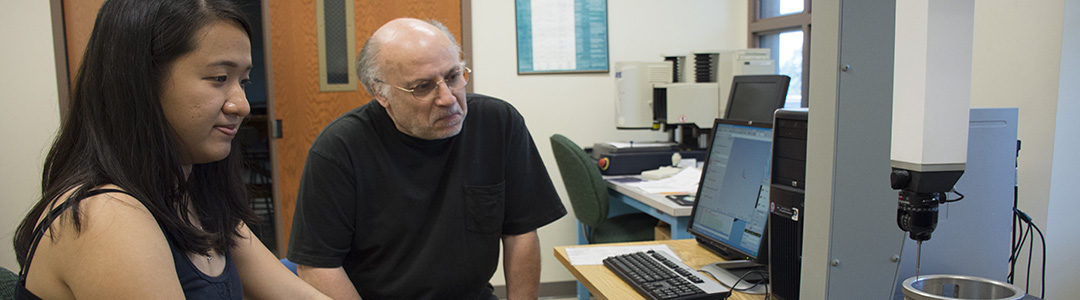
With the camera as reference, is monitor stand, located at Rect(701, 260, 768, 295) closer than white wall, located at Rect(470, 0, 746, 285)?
Yes

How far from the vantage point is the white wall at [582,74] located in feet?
11.3

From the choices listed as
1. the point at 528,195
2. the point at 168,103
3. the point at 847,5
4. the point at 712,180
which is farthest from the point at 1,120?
the point at 847,5

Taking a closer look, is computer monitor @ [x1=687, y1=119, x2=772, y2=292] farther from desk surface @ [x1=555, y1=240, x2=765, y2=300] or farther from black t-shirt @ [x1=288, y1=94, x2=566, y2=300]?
black t-shirt @ [x1=288, y1=94, x2=566, y2=300]

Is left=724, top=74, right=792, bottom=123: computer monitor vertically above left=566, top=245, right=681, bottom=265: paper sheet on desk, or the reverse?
left=724, top=74, right=792, bottom=123: computer monitor

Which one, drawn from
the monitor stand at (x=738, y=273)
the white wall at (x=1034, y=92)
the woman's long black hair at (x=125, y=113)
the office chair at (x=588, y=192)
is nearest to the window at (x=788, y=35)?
the office chair at (x=588, y=192)

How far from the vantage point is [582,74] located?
3.56 metres

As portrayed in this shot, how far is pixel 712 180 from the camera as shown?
1642 mm

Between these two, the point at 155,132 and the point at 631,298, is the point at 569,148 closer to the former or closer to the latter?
the point at 631,298

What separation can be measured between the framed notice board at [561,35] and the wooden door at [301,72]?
31 centimetres

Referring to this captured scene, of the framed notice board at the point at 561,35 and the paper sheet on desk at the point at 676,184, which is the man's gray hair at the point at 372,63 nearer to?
the paper sheet on desk at the point at 676,184

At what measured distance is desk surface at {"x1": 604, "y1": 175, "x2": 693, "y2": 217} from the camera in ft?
7.43

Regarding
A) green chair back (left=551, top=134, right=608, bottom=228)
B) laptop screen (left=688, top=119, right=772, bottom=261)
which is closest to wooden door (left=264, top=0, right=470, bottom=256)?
green chair back (left=551, top=134, right=608, bottom=228)

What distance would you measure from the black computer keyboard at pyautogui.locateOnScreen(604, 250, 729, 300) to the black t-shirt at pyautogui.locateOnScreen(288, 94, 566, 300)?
0.31 meters

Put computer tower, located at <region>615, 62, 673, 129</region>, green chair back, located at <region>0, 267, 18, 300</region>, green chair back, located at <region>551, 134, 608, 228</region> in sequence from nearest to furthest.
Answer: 1. green chair back, located at <region>0, 267, 18, 300</region>
2. green chair back, located at <region>551, 134, 608, 228</region>
3. computer tower, located at <region>615, 62, 673, 129</region>
